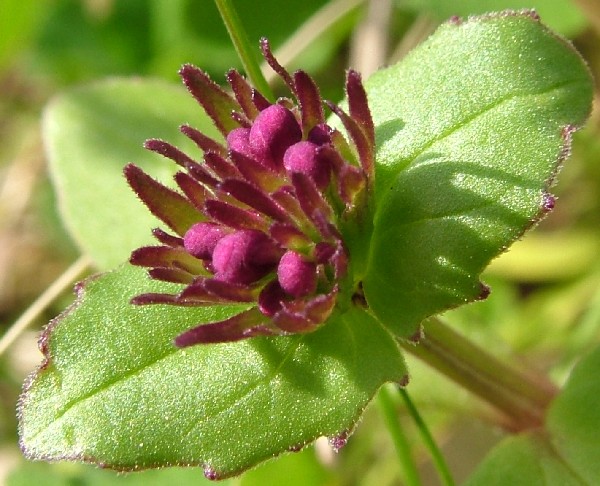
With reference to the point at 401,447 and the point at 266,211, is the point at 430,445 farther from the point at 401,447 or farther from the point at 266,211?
the point at 266,211

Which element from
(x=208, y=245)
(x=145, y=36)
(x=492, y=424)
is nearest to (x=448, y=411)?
(x=492, y=424)

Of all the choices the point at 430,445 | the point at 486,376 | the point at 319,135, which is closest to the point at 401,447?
the point at 430,445

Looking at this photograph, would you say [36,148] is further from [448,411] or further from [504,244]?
[504,244]

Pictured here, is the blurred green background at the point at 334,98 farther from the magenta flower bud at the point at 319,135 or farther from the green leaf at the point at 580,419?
the magenta flower bud at the point at 319,135

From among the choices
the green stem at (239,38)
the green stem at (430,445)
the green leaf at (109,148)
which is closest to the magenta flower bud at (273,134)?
the green stem at (239,38)

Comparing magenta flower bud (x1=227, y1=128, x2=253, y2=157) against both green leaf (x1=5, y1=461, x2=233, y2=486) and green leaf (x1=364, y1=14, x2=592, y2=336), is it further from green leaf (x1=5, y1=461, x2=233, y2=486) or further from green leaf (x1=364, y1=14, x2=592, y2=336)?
green leaf (x1=5, y1=461, x2=233, y2=486)

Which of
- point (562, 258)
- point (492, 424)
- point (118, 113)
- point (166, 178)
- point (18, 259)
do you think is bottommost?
point (562, 258)

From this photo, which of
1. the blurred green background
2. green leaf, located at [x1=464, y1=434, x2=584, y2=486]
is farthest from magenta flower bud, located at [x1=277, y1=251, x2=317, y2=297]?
the blurred green background
